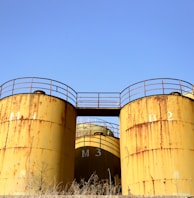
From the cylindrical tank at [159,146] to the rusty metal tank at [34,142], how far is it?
3.21 metres

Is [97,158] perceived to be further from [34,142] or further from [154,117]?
[34,142]

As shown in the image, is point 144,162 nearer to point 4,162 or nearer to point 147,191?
point 147,191

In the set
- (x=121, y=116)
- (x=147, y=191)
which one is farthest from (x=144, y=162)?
(x=121, y=116)

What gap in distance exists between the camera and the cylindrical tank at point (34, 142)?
15.1 meters

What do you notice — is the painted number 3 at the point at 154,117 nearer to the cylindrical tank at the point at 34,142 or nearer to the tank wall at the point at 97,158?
the cylindrical tank at the point at 34,142

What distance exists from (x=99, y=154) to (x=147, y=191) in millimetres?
6434

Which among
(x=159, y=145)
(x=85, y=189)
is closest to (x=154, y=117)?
(x=159, y=145)

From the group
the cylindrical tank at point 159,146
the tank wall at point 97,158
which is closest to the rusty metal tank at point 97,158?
the tank wall at point 97,158

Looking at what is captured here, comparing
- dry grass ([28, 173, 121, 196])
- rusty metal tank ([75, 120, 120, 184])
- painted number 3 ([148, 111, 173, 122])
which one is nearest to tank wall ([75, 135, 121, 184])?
rusty metal tank ([75, 120, 120, 184])

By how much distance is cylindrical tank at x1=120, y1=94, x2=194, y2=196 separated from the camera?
1488 centimetres

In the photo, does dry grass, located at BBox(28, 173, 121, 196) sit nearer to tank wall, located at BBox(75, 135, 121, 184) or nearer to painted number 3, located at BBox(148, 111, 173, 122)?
painted number 3, located at BBox(148, 111, 173, 122)

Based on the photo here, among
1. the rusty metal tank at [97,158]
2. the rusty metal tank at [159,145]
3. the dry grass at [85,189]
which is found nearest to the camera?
the dry grass at [85,189]

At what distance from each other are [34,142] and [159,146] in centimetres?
601

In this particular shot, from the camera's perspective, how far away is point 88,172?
21094 millimetres
